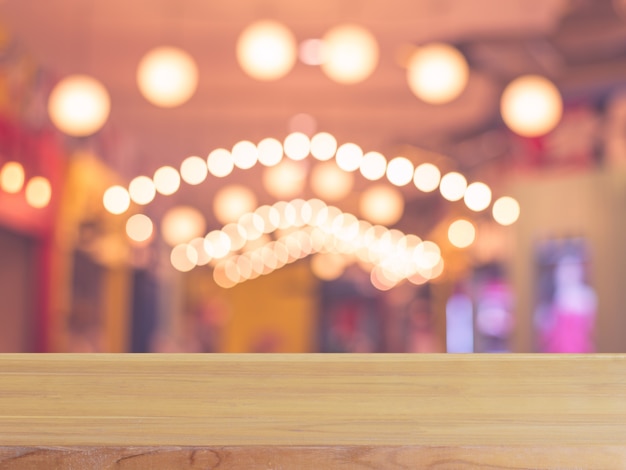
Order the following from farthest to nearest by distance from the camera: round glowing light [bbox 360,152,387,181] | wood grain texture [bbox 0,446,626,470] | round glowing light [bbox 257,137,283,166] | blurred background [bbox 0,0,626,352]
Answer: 1. round glowing light [bbox 360,152,387,181]
2. round glowing light [bbox 257,137,283,166]
3. blurred background [bbox 0,0,626,352]
4. wood grain texture [bbox 0,446,626,470]

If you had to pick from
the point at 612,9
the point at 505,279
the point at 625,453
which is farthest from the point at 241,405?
the point at 505,279

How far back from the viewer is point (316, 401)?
0.78 metres

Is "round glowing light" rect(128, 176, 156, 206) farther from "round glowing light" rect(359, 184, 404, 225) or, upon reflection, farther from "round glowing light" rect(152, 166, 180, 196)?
"round glowing light" rect(359, 184, 404, 225)

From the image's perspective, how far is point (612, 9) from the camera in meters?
5.58

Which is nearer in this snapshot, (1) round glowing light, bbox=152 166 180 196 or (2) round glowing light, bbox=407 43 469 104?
(2) round glowing light, bbox=407 43 469 104

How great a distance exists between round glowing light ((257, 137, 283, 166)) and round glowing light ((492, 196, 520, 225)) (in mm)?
1978

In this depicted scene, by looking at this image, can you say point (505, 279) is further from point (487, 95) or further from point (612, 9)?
point (612, 9)

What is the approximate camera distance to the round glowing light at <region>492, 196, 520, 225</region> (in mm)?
7535

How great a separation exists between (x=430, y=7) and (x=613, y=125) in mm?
2320

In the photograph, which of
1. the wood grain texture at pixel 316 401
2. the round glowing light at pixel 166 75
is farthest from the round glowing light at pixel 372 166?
the wood grain texture at pixel 316 401

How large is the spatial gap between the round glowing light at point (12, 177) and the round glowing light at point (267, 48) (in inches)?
118

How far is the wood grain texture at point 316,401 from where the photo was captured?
766 millimetres

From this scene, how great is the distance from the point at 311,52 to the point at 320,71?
748mm

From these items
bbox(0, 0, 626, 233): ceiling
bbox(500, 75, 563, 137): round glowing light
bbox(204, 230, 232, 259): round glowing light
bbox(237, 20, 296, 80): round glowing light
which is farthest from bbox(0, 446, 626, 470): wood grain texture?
bbox(204, 230, 232, 259): round glowing light
